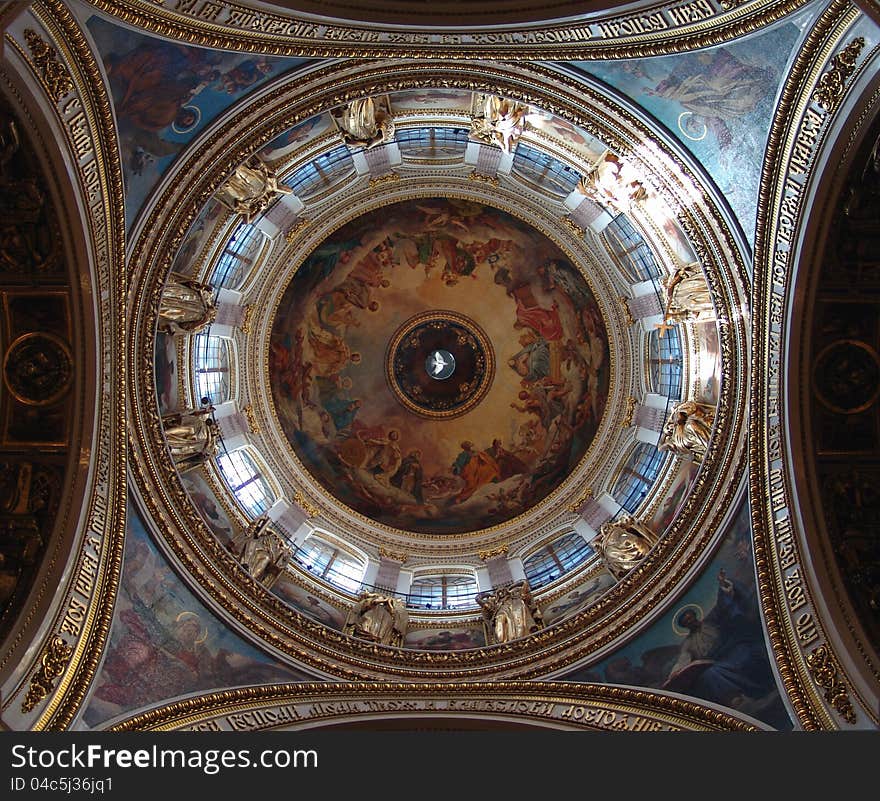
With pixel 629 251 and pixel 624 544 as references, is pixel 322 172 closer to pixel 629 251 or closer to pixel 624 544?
pixel 629 251

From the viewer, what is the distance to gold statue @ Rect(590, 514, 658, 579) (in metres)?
19.2

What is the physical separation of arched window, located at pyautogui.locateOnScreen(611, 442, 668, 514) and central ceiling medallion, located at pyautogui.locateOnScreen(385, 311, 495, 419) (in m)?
6.56

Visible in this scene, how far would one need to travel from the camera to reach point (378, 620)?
19609mm

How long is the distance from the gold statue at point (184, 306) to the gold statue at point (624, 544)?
462 inches

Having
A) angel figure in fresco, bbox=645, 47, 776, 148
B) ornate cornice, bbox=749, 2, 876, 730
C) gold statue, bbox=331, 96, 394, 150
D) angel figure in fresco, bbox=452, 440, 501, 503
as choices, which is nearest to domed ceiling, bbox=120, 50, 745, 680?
angel figure in fresco, bbox=452, 440, 501, 503

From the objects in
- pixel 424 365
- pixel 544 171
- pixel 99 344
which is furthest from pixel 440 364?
pixel 99 344

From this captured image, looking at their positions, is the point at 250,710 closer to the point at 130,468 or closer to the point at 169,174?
the point at 130,468

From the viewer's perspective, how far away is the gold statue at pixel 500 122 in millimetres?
17109

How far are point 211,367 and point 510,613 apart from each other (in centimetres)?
1067

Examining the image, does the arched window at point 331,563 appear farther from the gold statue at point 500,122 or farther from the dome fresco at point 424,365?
the gold statue at point 500,122

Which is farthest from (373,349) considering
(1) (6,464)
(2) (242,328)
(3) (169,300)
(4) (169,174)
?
(1) (6,464)

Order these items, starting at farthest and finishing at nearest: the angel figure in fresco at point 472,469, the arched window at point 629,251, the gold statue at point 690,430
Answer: the angel figure in fresco at point 472,469
the arched window at point 629,251
the gold statue at point 690,430

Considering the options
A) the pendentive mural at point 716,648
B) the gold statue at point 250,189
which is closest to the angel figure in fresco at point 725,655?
the pendentive mural at point 716,648

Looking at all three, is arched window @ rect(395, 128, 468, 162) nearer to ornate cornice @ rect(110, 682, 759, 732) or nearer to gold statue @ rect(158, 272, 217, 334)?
gold statue @ rect(158, 272, 217, 334)
